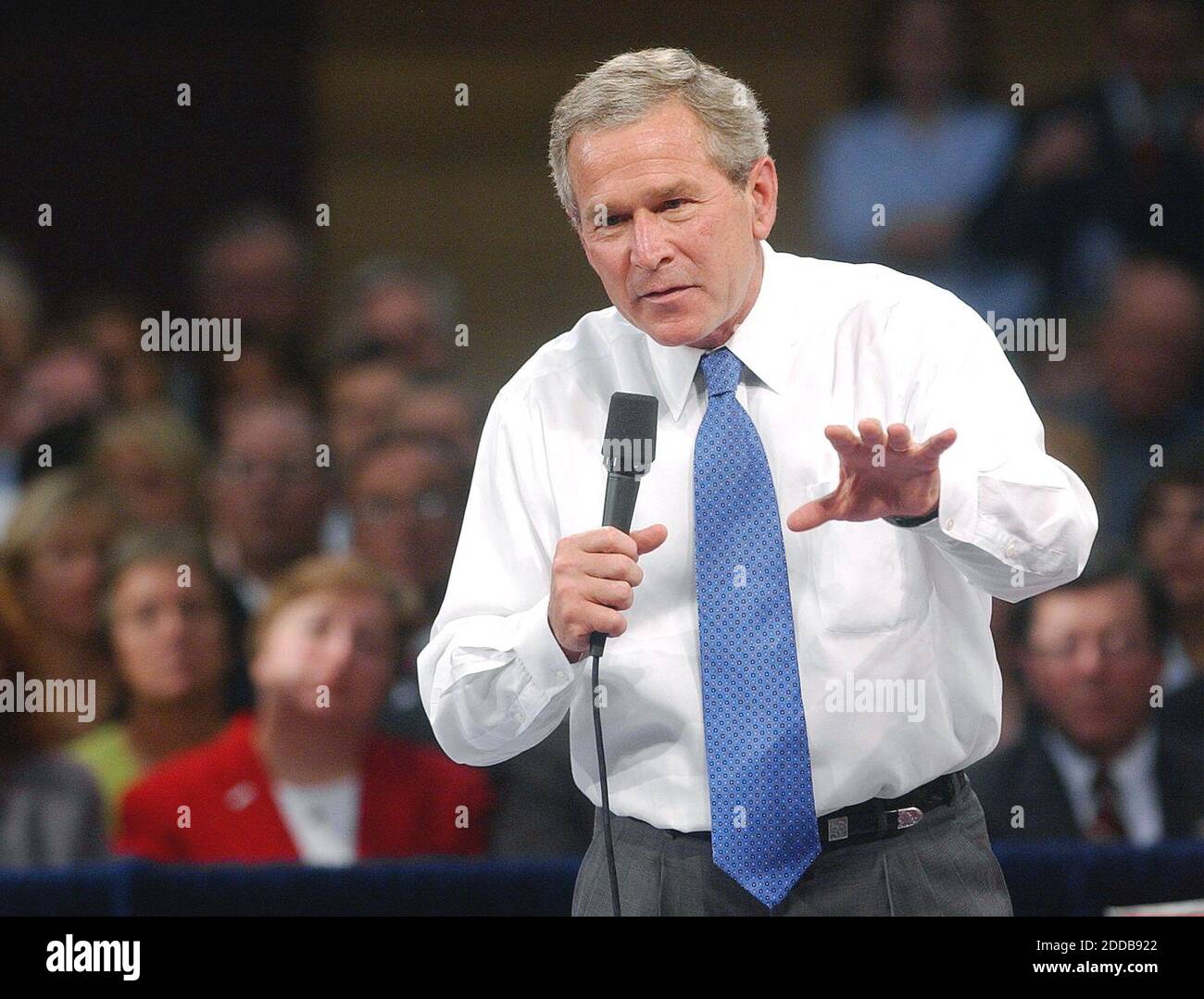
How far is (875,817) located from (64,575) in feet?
5.35

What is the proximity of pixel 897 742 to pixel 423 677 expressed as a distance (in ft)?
1.48

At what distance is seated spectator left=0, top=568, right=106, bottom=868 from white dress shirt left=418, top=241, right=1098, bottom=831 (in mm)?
1114

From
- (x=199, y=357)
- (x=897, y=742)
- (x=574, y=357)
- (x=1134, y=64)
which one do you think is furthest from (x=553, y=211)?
(x=897, y=742)

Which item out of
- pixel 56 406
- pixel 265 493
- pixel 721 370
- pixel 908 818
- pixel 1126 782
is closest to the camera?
pixel 908 818

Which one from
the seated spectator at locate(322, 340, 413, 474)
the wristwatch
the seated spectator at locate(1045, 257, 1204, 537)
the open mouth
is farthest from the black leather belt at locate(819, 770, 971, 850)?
the seated spectator at locate(322, 340, 413, 474)

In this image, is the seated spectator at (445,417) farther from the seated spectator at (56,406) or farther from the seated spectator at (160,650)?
the seated spectator at (56,406)

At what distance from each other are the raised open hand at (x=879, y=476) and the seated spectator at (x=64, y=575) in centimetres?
156

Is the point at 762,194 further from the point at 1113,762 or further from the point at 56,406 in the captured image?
the point at 56,406

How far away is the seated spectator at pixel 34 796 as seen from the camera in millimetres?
2426

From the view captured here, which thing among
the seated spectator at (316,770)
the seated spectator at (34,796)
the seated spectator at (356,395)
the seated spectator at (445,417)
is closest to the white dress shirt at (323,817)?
the seated spectator at (316,770)

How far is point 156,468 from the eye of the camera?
2672 mm

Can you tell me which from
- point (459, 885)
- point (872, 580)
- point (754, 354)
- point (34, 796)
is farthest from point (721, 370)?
point (34, 796)

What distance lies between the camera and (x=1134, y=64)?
260 cm
